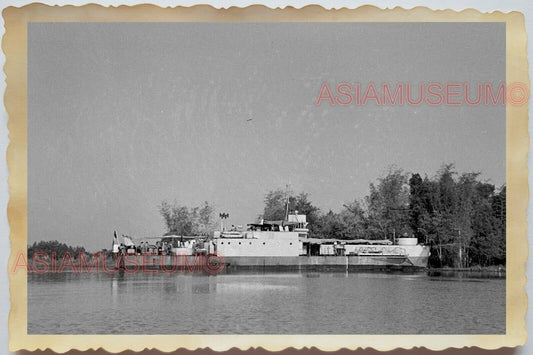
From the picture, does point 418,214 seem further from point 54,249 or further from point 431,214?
point 54,249

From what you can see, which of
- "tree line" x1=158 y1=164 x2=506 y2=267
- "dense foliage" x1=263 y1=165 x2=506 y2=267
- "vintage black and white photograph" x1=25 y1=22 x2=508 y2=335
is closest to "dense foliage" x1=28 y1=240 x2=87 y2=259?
"vintage black and white photograph" x1=25 y1=22 x2=508 y2=335

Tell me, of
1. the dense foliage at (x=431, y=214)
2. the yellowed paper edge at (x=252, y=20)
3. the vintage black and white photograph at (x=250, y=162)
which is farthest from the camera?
the dense foliage at (x=431, y=214)

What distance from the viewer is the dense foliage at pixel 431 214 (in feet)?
20.7

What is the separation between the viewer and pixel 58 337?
6.03 metres

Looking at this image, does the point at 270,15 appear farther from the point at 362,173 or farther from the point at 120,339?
the point at 120,339

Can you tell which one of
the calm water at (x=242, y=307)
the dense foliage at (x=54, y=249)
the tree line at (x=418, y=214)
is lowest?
the calm water at (x=242, y=307)

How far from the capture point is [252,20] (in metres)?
6.16

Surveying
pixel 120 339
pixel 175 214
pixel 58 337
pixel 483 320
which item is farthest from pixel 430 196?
pixel 58 337

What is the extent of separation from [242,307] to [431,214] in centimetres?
170

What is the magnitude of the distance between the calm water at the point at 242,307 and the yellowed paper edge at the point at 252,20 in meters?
0.06

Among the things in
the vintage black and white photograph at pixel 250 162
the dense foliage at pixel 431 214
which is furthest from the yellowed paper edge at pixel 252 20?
the dense foliage at pixel 431 214

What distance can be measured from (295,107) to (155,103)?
111cm

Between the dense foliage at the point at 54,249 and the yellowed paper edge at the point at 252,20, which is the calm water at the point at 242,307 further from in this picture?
the dense foliage at the point at 54,249

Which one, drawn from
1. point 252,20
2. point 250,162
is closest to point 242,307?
point 250,162
